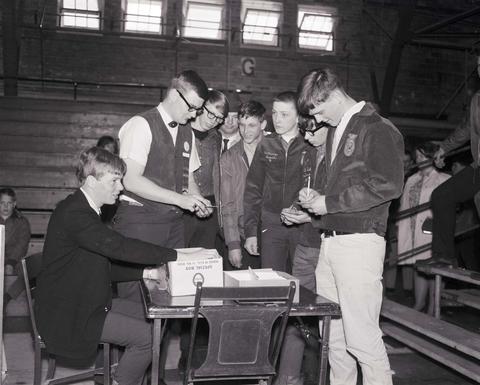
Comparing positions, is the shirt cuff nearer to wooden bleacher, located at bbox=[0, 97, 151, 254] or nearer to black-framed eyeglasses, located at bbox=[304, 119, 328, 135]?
black-framed eyeglasses, located at bbox=[304, 119, 328, 135]

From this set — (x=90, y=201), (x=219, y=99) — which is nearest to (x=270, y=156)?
(x=219, y=99)

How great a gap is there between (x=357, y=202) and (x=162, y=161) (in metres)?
1.24

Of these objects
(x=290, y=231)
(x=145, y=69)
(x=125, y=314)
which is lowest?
(x=125, y=314)

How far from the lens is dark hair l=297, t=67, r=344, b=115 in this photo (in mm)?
2600

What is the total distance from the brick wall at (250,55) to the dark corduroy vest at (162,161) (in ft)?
20.9

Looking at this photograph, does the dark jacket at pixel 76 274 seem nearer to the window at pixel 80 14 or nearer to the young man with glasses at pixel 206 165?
the young man with glasses at pixel 206 165

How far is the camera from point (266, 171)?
3.61 m

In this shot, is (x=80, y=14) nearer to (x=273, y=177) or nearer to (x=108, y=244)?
(x=273, y=177)

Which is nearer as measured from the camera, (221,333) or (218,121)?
(221,333)

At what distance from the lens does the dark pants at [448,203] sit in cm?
419

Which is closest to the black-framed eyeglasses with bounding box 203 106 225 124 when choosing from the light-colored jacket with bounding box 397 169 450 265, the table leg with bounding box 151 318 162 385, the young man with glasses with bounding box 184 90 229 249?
the young man with glasses with bounding box 184 90 229 249

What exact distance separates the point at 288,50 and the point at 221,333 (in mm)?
9034

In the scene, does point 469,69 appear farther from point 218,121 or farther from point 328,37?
point 218,121

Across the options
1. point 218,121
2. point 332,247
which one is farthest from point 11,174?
point 332,247
